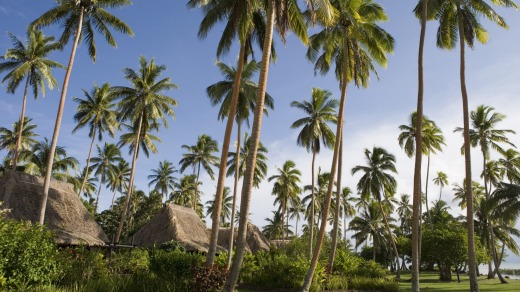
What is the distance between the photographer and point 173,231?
1116 inches

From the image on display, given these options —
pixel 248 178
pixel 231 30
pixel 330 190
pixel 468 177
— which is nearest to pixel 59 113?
pixel 231 30

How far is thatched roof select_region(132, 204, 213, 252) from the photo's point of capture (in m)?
28.1

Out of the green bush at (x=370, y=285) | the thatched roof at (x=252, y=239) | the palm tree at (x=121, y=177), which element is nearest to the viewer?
the green bush at (x=370, y=285)

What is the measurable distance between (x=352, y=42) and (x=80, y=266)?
15505 mm

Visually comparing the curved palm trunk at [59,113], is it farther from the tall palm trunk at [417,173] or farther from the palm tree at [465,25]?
the palm tree at [465,25]

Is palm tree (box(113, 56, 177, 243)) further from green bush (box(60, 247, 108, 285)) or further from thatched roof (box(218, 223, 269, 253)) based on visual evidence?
green bush (box(60, 247, 108, 285))

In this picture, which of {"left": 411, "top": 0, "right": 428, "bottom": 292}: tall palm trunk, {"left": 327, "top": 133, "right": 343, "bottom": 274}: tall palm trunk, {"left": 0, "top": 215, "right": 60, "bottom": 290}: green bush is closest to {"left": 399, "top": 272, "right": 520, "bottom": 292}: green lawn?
{"left": 327, "top": 133, "right": 343, "bottom": 274}: tall palm trunk

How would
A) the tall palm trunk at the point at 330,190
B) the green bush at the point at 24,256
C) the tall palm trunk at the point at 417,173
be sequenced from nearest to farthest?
the green bush at the point at 24,256 → the tall palm trunk at the point at 417,173 → the tall palm trunk at the point at 330,190

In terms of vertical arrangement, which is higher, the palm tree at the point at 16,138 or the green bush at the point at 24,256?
the palm tree at the point at 16,138

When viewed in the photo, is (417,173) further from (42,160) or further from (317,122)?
(42,160)

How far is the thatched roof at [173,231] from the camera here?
2810 centimetres

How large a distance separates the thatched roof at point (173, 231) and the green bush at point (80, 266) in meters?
14.8

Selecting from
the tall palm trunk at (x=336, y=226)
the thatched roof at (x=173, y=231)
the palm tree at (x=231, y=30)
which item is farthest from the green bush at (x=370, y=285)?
the thatched roof at (x=173, y=231)

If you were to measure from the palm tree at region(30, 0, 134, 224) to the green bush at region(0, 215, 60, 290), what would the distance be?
32.6ft
